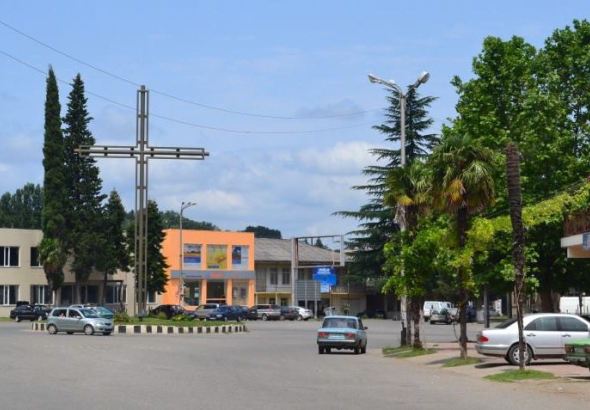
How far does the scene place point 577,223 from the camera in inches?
1190

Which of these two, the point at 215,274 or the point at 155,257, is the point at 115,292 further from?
the point at 215,274

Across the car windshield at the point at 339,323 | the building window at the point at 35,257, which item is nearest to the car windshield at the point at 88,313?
the car windshield at the point at 339,323

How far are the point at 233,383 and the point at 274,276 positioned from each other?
3288 inches

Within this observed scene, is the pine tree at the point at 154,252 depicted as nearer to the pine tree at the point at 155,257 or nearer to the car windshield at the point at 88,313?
the pine tree at the point at 155,257

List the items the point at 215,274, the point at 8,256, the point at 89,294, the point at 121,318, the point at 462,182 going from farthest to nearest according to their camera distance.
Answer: the point at 215,274 < the point at 89,294 < the point at 8,256 < the point at 121,318 < the point at 462,182

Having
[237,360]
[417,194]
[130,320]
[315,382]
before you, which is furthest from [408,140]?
[315,382]

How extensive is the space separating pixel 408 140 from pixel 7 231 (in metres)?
36.8

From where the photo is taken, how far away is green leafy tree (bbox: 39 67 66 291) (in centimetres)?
7938

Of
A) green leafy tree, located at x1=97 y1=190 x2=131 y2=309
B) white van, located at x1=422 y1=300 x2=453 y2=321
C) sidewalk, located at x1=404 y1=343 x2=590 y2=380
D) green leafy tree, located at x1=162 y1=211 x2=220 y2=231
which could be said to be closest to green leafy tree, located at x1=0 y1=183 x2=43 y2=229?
green leafy tree, located at x1=162 y1=211 x2=220 y2=231

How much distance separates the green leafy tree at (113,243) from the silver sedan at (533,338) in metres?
60.7

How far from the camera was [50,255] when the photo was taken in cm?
7888

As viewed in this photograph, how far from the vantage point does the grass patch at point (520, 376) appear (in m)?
22.3

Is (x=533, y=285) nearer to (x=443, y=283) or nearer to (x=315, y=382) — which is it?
(x=315, y=382)

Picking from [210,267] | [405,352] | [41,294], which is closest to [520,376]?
[405,352]
